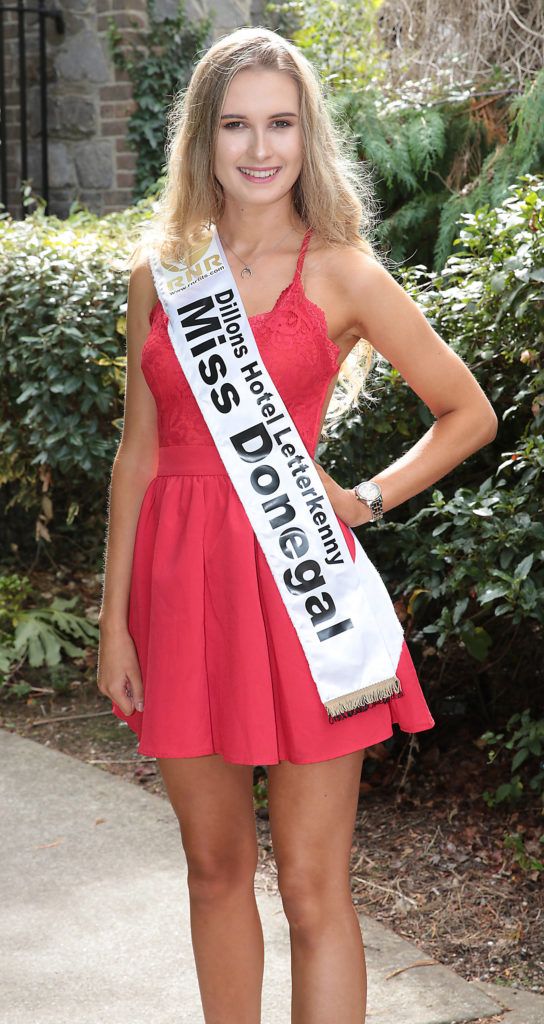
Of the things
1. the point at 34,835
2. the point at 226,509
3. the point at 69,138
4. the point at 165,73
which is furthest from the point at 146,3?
the point at 226,509

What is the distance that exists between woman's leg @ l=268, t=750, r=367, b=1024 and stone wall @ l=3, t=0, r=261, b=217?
6.46 metres

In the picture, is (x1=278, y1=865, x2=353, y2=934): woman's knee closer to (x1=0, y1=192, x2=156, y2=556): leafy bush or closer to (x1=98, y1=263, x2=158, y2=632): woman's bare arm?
(x1=98, y1=263, x2=158, y2=632): woman's bare arm

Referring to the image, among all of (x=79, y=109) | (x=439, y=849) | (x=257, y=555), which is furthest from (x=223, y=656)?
(x=79, y=109)

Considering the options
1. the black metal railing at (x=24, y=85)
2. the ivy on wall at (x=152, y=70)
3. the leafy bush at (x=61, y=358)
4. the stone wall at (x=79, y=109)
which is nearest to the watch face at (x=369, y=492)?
the leafy bush at (x=61, y=358)

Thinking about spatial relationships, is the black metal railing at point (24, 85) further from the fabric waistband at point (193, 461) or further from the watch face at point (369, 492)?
the watch face at point (369, 492)

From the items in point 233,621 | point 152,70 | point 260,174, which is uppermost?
point 152,70

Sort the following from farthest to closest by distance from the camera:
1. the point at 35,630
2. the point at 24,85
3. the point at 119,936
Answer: the point at 24,85 < the point at 35,630 < the point at 119,936

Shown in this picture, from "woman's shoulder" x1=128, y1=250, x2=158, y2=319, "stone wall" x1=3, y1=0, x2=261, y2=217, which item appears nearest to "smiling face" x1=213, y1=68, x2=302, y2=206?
"woman's shoulder" x1=128, y1=250, x2=158, y2=319

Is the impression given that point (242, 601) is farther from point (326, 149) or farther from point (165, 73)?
point (165, 73)

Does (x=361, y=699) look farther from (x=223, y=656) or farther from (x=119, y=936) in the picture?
(x=119, y=936)

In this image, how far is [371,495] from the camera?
191 centimetres

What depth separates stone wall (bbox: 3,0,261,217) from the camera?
746 centimetres

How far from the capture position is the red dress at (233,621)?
179 centimetres

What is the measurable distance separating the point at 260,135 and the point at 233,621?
0.75 m
